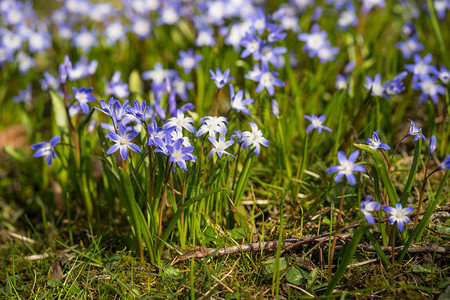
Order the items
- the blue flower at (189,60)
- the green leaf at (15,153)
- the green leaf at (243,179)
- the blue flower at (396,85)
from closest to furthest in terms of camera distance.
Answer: the green leaf at (243,179) < the blue flower at (396,85) < the green leaf at (15,153) < the blue flower at (189,60)

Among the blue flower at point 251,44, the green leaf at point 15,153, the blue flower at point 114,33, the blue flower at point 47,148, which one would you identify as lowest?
the green leaf at point 15,153

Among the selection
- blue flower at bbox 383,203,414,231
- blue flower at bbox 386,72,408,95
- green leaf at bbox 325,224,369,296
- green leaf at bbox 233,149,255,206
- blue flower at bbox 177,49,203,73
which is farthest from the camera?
blue flower at bbox 177,49,203,73

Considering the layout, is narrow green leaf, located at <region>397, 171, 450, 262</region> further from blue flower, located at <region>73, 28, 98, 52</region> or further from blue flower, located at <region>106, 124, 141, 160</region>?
blue flower, located at <region>73, 28, 98, 52</region>

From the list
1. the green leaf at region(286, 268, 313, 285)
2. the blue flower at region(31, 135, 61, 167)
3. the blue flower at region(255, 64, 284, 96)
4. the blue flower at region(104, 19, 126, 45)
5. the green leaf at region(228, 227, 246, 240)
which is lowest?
the green leaf at region(286, 268, 313, 285)

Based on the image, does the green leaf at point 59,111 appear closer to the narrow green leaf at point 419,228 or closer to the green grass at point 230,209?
the green grass at point 230,209

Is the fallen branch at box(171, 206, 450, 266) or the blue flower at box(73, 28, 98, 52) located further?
the blue flower at box(73, 28, 98, 52)

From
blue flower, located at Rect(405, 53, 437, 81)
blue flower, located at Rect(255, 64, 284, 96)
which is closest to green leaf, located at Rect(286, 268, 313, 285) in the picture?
blue flower, located at Rect(255, 64, 284, 96)

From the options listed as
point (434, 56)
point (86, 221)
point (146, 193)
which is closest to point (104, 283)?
point (146, 193)

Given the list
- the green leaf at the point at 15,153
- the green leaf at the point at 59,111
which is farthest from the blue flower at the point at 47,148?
the green leaf at the point at 15,153

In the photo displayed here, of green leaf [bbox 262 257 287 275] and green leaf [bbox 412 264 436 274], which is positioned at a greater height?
green leaf [bbox 412 264 436 274]

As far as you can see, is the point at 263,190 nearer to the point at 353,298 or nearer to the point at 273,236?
the point at 273,236

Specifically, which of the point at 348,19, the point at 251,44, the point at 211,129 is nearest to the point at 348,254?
the point at 211,129
